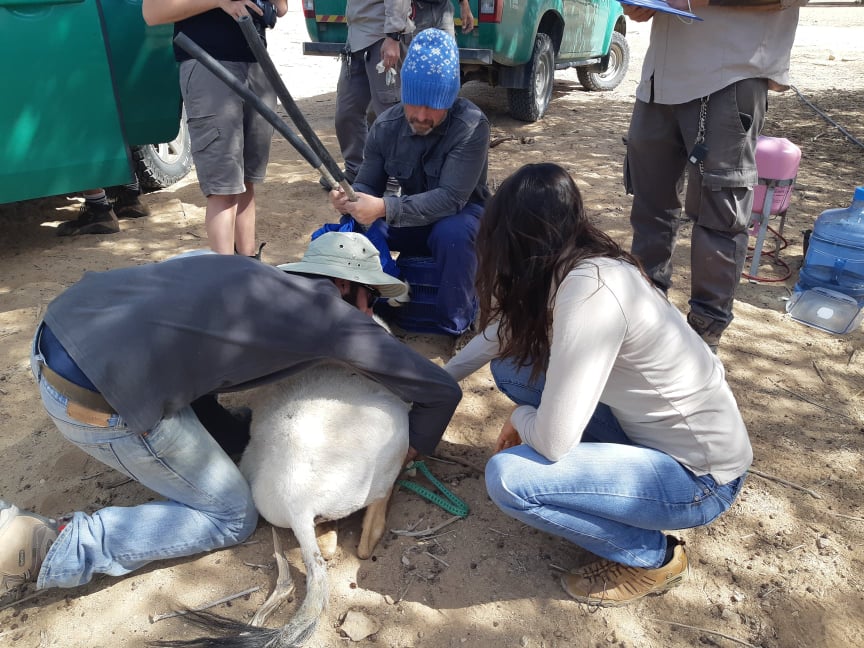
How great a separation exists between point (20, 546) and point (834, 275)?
3.85 metres

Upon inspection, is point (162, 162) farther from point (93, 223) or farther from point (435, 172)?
point (435, 172)

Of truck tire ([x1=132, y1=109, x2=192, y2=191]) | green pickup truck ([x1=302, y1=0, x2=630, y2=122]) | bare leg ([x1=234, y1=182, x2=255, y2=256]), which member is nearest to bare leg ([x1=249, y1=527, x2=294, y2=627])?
bare leg ([x1=234, y1=182, x2=255, y2=256])

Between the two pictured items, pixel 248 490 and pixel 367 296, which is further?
pixel 367 296

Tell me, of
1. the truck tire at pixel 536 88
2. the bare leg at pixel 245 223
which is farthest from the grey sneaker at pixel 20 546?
the truck tire at pixel 536 88

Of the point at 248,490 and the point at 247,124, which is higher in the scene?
the point at 247,124

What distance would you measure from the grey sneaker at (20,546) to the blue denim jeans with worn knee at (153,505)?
0.19 ft

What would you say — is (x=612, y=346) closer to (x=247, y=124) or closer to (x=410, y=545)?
(x=410, y=545)

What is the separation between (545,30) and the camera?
7.29m

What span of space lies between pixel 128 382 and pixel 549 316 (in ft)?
3.79

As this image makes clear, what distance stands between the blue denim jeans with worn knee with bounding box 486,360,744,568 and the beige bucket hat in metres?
0.76

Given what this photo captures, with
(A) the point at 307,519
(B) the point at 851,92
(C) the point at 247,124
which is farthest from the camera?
(B) the point at 851,92

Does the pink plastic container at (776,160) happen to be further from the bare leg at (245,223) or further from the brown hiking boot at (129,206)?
the brown hiking boot at (129,206)

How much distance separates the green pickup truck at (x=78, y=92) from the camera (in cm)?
355

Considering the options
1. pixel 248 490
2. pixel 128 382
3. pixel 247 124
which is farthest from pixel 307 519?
pixel 247 124
